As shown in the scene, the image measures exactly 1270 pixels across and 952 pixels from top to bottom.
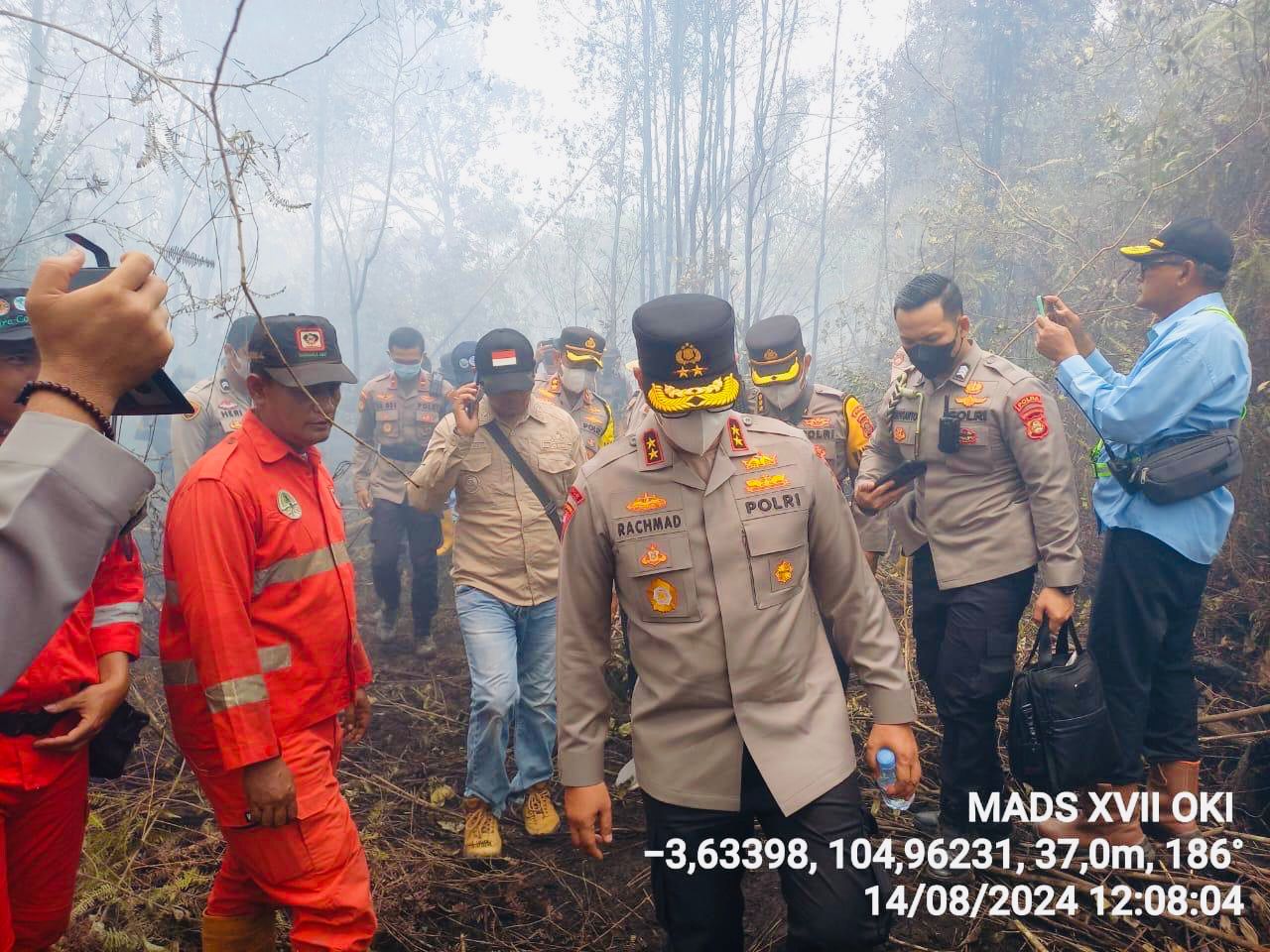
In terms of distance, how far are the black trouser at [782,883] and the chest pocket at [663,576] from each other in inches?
18.7

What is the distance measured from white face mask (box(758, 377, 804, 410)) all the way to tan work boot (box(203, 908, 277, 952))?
355 centimetres

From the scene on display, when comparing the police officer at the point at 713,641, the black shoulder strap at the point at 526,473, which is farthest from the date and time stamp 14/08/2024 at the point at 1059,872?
the black shoulder strap at the point at 526,473

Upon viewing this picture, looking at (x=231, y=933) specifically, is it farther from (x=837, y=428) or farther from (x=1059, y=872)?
(x=837, y=428)

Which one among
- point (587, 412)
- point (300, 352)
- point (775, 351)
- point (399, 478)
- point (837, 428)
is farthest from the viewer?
point (399, 478)

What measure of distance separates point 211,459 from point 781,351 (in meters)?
3.19

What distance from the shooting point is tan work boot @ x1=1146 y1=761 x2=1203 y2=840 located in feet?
11.8

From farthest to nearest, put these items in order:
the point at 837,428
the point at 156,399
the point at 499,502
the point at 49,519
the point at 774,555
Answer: the point at 837,428
the point at 499,502
the point at 774,555
the point at 156,399
the point at 49,519

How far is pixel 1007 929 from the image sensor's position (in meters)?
3.12

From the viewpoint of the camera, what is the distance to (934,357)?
12.6ft

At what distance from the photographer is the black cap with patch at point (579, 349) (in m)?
6.54

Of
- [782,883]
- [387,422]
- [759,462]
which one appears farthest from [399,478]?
[782,883]

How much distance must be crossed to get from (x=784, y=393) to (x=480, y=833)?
2926 mm

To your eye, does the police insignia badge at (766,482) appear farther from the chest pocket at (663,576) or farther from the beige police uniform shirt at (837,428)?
the beige police uniform shirt at (837,428)

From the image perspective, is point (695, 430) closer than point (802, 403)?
Yes
